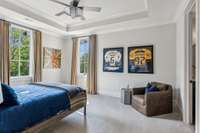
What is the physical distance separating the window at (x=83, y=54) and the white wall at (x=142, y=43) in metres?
0.67

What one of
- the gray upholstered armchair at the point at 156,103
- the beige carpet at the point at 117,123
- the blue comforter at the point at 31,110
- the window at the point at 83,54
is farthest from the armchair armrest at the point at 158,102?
the window at the point at 83,54

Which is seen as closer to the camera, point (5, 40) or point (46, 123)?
point (46, 123)

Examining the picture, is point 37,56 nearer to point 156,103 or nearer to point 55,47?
point 55,47

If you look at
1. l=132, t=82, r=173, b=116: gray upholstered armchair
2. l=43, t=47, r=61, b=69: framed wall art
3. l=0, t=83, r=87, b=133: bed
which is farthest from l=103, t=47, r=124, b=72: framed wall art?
l=0, t=83, r=87, b=133: bed

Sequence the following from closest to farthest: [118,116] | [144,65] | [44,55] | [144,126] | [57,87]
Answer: [144,126] → [57,87] → [118,116] → [144,65] → [44,55]

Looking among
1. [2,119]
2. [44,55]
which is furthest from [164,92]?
[44,55]

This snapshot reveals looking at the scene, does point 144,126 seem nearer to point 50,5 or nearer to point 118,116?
point 118,116

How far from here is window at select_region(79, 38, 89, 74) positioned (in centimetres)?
627

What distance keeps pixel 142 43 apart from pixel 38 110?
3.91 meters

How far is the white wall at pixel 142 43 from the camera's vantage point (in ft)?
14.8

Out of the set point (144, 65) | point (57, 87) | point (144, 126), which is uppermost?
point (144, 65)

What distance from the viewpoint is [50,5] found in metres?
3.83

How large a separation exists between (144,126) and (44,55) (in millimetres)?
4517

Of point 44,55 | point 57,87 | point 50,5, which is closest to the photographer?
point 57,87
